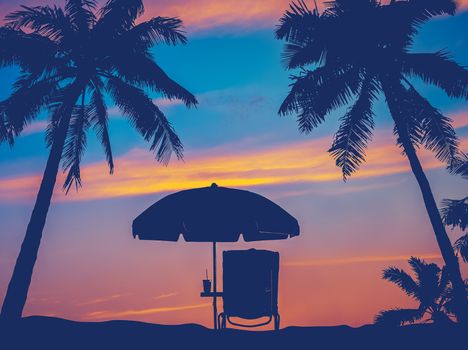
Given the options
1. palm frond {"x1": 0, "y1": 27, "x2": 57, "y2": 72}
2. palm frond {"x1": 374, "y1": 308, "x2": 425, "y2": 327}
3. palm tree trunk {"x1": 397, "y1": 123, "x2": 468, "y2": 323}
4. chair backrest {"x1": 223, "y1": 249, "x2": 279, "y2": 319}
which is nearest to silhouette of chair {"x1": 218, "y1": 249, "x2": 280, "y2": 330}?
chair backrest {"x1": 223, "y1": 249, "x2": 279, "y2": 319}

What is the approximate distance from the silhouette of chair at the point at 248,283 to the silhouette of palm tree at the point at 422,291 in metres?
14.5

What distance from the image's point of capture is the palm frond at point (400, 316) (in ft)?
76.2

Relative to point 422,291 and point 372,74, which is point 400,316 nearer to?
point 422,291

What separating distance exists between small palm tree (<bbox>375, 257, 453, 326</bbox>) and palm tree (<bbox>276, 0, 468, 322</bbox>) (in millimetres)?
6836

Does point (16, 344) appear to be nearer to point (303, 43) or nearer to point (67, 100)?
point (67, 100)

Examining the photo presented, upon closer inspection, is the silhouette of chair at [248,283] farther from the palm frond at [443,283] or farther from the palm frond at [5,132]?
the palm frond at [443,283]

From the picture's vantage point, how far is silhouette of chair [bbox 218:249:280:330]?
31.5 ft

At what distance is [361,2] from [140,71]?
20.8 ft

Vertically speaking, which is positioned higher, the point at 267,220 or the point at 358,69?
the point at 358,69

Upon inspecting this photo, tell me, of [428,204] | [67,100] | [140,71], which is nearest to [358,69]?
[428,204]

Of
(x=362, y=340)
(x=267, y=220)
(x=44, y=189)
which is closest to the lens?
(x=362, y=340)

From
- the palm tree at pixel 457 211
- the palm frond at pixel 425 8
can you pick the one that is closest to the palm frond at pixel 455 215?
the palm tree at pixel 457 211

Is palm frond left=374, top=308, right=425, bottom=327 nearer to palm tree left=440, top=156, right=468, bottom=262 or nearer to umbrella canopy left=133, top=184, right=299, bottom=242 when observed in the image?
palm tree left=440, top=156, right=468, bottom=262

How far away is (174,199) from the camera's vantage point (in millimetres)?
9727
